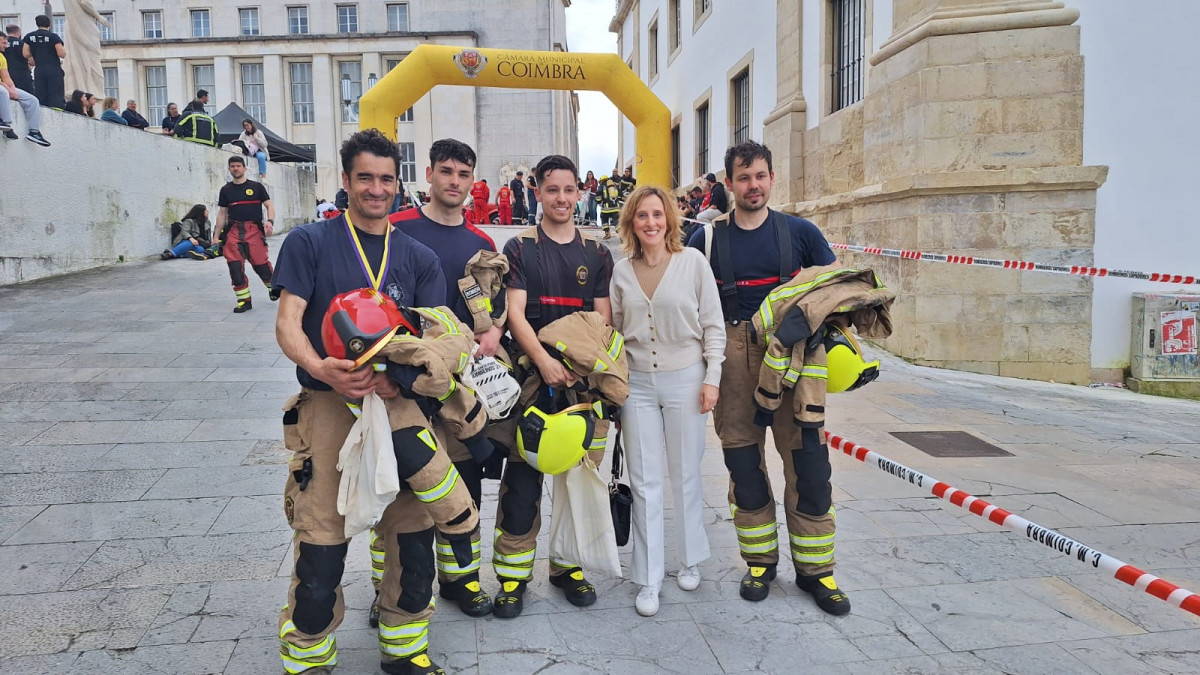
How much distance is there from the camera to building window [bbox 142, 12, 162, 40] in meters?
38.9

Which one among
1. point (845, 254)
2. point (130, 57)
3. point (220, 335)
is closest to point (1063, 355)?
point (845, 254)

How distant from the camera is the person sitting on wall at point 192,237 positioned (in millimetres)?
14883

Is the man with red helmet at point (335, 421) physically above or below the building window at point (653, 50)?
below

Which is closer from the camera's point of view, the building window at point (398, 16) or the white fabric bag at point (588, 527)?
the white fabric bag at point (588, 527)

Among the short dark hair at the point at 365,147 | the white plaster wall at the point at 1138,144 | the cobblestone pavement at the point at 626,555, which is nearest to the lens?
the short dark hair at the point at 365,147

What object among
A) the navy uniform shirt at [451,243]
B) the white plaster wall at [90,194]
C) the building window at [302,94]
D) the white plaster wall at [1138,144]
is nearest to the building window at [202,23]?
the building window at [302,94]

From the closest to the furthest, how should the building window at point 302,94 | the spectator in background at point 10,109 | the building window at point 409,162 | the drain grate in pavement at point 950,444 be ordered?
1. the drain grate in pavement at point 950,444
2. the spectator in background at point 10,109
3. the building window at point 409,162
4. the building window at point 302,94

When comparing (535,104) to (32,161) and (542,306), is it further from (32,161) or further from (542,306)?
(542,306)

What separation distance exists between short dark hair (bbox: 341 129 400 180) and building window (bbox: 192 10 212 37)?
4297cm

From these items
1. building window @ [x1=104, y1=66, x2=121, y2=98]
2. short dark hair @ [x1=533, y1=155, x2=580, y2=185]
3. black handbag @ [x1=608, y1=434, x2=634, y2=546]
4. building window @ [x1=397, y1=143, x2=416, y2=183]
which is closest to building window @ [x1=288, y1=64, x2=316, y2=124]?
building window @ [x1=397, y1=143, x2=416, y2=183]

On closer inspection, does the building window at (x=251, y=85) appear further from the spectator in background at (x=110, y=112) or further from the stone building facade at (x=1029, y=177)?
the stone building facade at (x=1029, y=177)

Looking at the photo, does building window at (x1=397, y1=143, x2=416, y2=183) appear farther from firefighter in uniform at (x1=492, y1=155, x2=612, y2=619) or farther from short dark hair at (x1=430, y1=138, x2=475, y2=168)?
firefighter in uniform at (x1=492, y1=155, x2=612, y2=619)

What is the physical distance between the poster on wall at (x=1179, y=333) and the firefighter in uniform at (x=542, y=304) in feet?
26.4

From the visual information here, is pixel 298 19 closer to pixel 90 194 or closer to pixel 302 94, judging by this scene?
pixel 302 94
